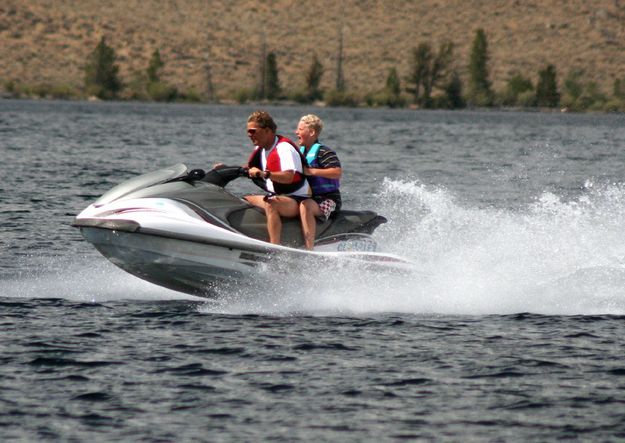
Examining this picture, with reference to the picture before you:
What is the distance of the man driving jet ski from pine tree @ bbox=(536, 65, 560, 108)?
4118 inches

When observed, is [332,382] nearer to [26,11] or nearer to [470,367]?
[470,367]

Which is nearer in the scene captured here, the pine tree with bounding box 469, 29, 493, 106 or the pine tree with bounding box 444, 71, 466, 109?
the pine tree with bounding box 469, 29, 493, 106

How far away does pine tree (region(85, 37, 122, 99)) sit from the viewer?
109 metres

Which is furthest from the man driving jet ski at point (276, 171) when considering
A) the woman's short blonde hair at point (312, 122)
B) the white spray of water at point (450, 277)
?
the white spray of water at point (450, 277)

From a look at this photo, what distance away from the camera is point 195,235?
10.7m

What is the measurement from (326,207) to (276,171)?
615 millimetres

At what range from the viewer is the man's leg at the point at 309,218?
36.1 feet

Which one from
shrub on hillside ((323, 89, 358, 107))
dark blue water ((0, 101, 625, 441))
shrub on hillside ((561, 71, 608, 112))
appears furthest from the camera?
shrub on hillside ((323, 89, 358, 107))

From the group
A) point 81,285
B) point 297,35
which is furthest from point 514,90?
point 81,285

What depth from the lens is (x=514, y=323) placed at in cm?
1127

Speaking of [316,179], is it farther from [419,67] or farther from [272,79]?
[419,67]

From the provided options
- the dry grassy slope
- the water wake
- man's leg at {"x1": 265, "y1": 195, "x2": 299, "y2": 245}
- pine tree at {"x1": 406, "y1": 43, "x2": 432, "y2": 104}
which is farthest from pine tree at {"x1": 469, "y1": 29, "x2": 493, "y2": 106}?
man's leg at {"x1": 265, "y1": 195, "x2": 299, "y2": 245}

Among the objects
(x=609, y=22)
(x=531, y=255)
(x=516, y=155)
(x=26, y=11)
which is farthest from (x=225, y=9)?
(x=531, y=255)

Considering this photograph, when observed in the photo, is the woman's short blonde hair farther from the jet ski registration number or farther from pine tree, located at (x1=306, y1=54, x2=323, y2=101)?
pine tree, located at (x1=306, y1=54, x2=323, y2=101)
